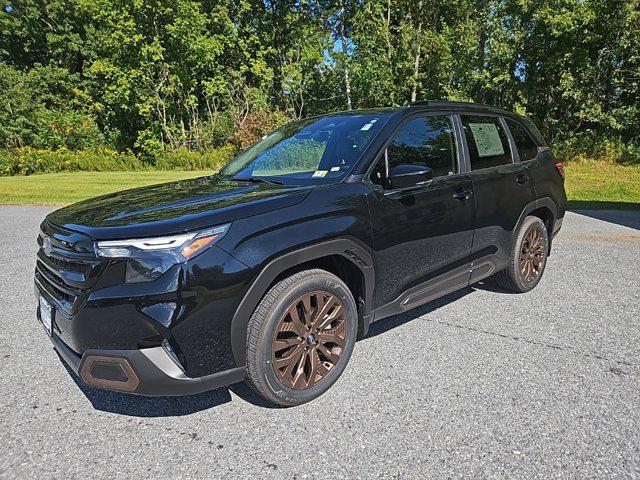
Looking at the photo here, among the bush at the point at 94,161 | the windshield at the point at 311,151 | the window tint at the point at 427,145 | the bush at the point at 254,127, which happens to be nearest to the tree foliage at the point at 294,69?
the bush at the point at 254,127

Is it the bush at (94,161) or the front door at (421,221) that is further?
the bush at (94,161)

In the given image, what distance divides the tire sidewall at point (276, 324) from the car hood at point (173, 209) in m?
0.49

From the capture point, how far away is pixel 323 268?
2.86m

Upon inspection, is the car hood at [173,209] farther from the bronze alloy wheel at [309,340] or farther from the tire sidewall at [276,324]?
the bronze alloy wheel at [309,340]

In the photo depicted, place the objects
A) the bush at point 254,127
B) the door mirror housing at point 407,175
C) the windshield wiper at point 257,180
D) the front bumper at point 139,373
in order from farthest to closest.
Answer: the bush at point 254,127 → the windshield wiper at point 257,180 → the door mirror housing at point 407,175 → the front bumper at point 139,373

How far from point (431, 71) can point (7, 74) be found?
25028 mm

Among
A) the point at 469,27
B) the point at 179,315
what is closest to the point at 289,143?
the point at 179,315

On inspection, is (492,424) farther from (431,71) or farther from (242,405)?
(431,71)

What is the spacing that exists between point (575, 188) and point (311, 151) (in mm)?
12645

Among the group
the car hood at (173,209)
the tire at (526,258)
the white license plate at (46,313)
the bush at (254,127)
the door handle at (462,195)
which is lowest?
the tire at (526,258)

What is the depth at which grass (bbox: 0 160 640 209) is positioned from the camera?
11405mm

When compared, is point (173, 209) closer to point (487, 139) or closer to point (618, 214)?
point (487, 139)

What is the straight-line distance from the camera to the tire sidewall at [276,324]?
7.89 ft

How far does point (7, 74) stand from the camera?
86.0ft
